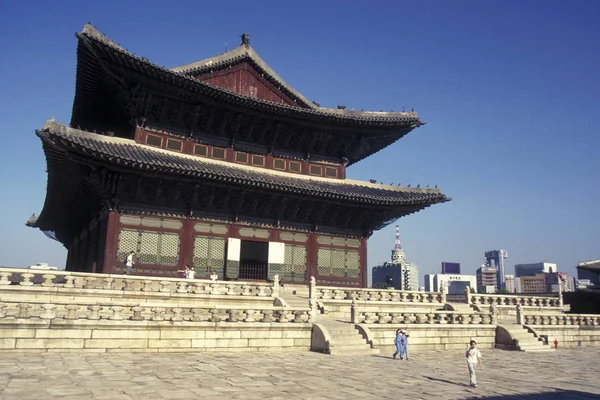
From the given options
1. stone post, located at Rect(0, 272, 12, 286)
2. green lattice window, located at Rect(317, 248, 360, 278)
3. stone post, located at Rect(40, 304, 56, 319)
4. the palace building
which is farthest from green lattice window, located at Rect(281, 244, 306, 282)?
stone post, located at Rect(40, 304, 56, 319)

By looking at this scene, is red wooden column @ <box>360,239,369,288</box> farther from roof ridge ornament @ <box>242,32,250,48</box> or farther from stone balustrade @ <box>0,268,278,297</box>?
roof ridge ornament @ <box>242,32,250,48</box>

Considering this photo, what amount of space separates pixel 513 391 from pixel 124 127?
74.4 ft

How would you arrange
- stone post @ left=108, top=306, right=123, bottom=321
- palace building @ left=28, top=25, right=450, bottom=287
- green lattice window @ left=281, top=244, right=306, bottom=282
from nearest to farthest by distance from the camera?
stone post @ left=108, top=306, right=123, bottom=321 → palace building @ left=28, top=25, right=450, bottom=287 → green lattice window @ left=281, top=244, right=306, bottom=282

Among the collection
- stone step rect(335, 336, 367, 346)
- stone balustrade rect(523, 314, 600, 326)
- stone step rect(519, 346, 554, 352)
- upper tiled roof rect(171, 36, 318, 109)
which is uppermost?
upper tiled roof rect(171, 36, 318, 109)

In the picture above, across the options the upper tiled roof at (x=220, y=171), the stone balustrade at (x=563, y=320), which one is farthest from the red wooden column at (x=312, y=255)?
the stone balustrade at (x=563, y=320)

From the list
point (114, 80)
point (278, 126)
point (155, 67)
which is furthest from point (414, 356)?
point (114, 80)

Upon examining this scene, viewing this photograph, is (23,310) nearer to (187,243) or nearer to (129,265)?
(129,265)

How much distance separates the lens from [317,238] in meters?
26.6

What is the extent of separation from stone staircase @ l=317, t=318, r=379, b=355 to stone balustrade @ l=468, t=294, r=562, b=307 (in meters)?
10.8

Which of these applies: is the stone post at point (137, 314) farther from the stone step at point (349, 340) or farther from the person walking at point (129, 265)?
the person walking at point (129, 265)

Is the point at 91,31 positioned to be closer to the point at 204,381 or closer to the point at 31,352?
the point at 31,352

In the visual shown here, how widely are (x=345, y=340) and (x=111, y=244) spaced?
11.4 meters

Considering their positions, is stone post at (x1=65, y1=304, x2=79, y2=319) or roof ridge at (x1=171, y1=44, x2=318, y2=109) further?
roof ridge at (x1=171, y1=44, x2=318, y2=109)

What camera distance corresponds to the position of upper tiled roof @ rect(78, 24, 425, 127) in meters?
20.5
